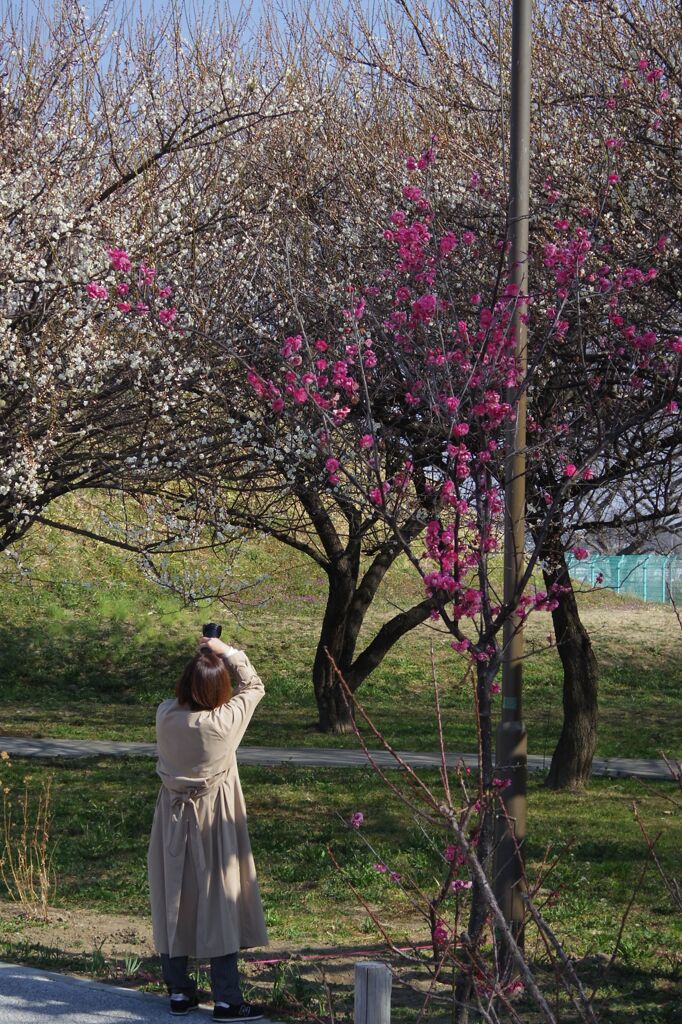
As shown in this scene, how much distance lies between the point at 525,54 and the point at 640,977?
492 centimetres

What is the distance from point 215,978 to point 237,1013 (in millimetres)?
170

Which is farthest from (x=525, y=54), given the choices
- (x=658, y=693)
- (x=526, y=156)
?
(x=658, y=693)

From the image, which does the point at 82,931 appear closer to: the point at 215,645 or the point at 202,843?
the point at 202,843

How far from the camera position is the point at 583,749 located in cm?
1171

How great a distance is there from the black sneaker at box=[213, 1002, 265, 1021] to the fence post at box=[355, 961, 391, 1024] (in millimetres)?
1191

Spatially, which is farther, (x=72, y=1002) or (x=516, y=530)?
(x=516, y=530)

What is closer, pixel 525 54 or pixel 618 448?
pixel 525 54

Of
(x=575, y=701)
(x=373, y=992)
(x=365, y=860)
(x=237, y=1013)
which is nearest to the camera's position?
(x=373, y=992)

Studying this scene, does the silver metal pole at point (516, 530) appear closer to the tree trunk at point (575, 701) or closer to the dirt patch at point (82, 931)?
the dirt patch at point (82, 931)

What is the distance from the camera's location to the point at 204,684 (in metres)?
5.24

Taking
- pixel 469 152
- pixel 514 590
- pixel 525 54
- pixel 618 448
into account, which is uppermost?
pixel 469 152

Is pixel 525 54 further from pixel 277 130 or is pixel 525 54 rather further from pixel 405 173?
pixel 277 130

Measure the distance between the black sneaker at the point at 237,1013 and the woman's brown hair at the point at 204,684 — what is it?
123 centimetres

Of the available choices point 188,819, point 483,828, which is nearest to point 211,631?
point 188,819
